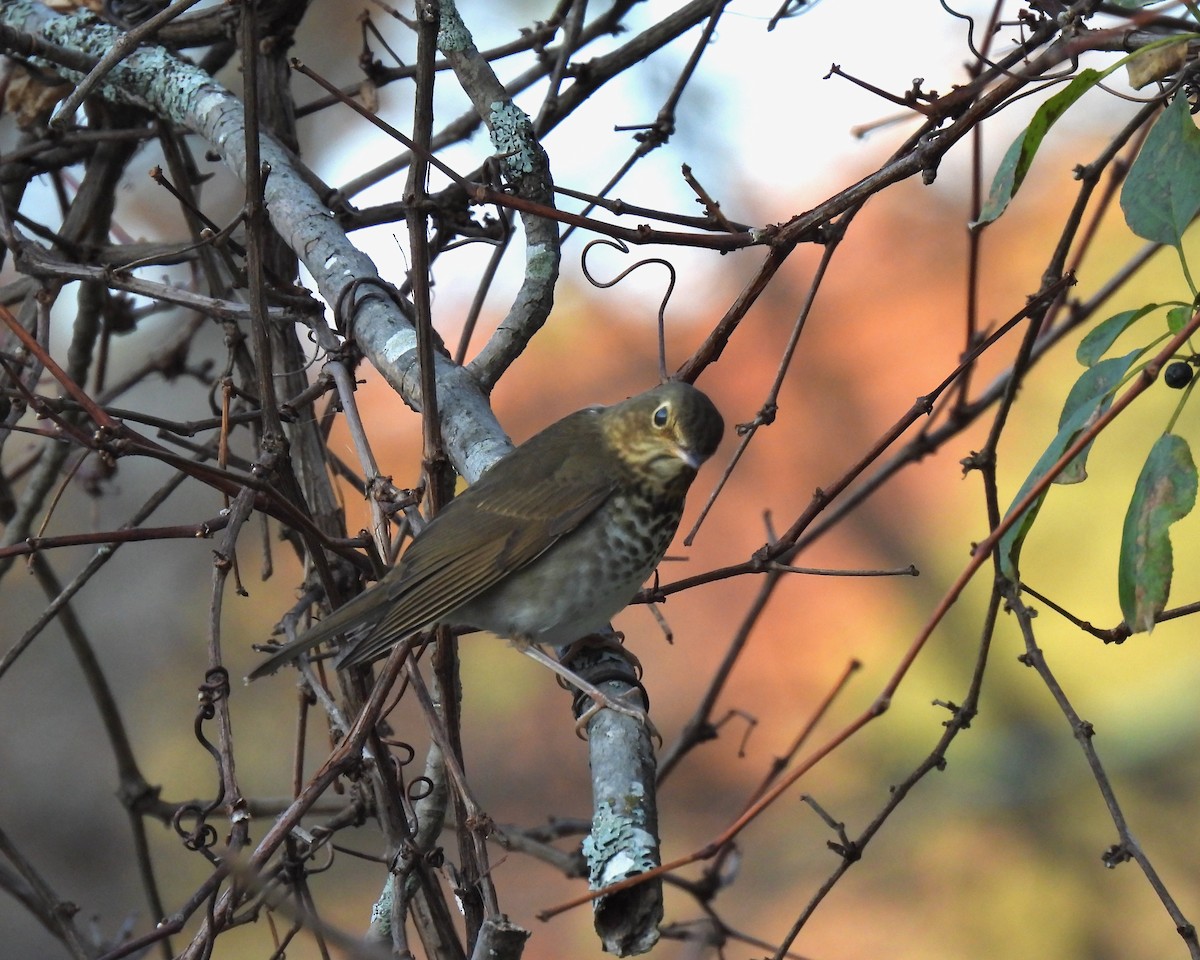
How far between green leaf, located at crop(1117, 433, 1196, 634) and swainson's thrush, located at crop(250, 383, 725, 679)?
1.06 meters

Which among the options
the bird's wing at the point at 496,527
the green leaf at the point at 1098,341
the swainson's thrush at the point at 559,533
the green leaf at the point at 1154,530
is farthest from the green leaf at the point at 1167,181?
the bird's wing at the point at 496,527

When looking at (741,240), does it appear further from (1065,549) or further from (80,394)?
(1065,549)

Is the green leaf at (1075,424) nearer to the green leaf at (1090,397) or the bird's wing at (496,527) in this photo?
the green leaf at (1090,397)

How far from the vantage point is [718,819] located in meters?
4.08

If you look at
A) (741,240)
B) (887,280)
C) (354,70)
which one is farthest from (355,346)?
(354,70)

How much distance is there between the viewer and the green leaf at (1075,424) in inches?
62.1

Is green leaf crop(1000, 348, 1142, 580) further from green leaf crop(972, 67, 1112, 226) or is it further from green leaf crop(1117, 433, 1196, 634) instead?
green leaf crop(972, 67, 1112, 226)

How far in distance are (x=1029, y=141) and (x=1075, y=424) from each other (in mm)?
395

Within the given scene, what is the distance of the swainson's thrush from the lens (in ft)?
7.84

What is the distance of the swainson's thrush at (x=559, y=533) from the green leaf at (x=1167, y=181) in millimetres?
976

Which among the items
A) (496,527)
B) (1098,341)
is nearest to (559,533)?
(496,527)

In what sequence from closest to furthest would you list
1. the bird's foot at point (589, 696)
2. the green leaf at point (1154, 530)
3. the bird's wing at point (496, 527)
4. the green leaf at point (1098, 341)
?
the green leaf at point (1154, 530), the green leaf at point (1098, 341), the bird's foot at point (589, 696), the bird's wing at point (496, 527)

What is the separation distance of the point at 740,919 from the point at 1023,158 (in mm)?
2943

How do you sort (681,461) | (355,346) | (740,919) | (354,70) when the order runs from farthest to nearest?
(354,70), (740,919), (681,461), (355,346)
